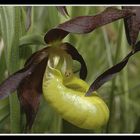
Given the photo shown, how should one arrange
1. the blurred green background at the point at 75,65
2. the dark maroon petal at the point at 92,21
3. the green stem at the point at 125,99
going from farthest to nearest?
the green stem at the point at 125,99
the blurred green background at the point at 75,65
the dark maroon petal at the point at 92,21

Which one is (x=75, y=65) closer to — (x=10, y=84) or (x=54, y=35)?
(x=54, y=35)

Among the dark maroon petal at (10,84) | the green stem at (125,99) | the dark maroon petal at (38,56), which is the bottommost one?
the green stem at (125,99)

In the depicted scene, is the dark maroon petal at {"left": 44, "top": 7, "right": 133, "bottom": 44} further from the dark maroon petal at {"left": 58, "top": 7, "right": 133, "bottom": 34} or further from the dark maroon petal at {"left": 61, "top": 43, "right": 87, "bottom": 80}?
the dark maroon petal at {"left": 61, "top": 43, "right": 87, "bottom": 80}

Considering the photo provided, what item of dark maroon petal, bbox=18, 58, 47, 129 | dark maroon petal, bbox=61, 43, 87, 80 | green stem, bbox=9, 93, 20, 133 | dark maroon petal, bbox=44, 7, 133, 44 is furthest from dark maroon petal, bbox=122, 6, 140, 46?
green stem, bbox=9, 93, 20, 133

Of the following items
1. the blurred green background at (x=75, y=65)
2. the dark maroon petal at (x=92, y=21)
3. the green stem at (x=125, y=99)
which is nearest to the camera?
the dark maroon petal at (x=92, y=21)

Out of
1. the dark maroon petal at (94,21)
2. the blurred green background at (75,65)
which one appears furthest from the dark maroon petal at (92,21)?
the blurred green background at (75,65)

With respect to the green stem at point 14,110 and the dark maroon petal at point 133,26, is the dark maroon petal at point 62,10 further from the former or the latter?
the green stem at point 14,110

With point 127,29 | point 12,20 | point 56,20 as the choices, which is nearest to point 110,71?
point 127,29
